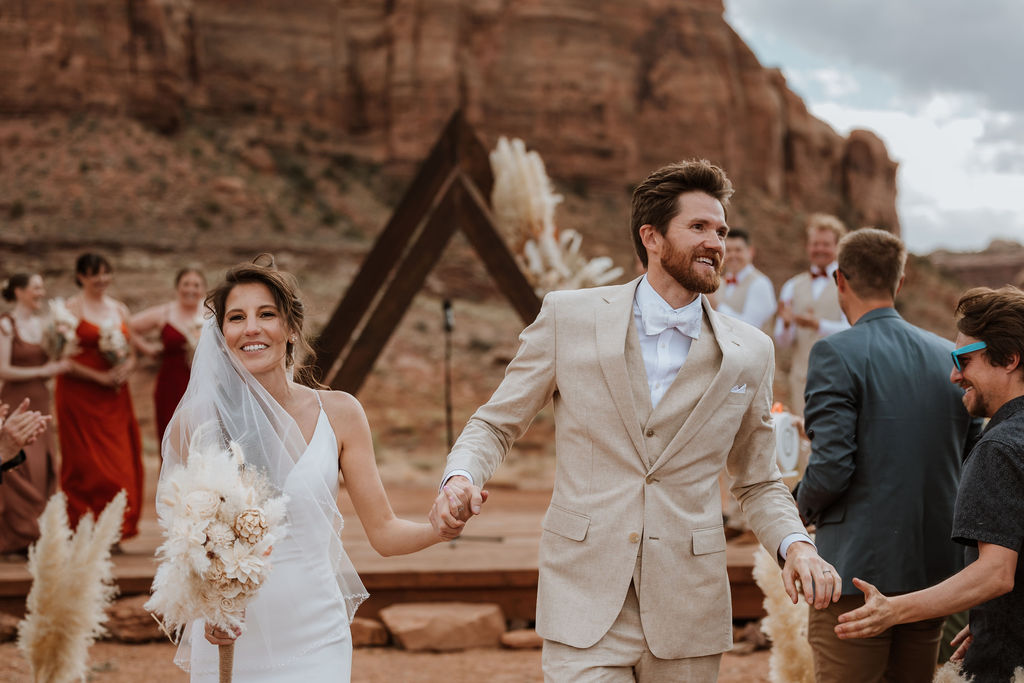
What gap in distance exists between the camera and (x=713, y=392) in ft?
9.23

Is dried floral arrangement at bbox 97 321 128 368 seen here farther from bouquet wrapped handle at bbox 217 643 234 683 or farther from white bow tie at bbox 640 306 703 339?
white bow tie at bbox 640 306 703 339

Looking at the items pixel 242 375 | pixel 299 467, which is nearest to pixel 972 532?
pixel 299 467

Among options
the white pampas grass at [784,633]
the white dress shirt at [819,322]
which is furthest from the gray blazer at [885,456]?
the white dress shirt at [819,322]

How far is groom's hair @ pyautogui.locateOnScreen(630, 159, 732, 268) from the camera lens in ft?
9.53

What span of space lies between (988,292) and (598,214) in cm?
4784

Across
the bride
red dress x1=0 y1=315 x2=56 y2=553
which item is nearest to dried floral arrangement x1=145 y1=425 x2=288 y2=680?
the bride

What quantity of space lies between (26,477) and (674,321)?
626 centimetres

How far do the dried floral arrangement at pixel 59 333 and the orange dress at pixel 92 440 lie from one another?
0.28ft

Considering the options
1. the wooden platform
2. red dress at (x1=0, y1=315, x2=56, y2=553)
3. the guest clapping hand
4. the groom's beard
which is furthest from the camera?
red dress at (x1=0, y1=315, x2=56, y2=553)

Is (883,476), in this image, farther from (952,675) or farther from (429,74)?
(429,74)

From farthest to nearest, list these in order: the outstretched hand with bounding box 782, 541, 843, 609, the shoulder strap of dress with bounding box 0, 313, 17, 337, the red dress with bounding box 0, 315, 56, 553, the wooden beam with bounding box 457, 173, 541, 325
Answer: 1. the shoulder strap of dress with bounding box 0, 313, 17, 337
2. the red dress with bounding box 0, 315, 56, 553
3. the wooden beam with bounding box 457, 173, 541, 325
4. the outstretched hand with bounding box 782, 541, 843, 609

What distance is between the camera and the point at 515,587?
6785 millimetres

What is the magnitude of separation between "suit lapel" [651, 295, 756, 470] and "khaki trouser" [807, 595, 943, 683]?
1164 mm

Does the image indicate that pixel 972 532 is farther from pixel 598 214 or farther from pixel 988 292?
pixel 598 214
